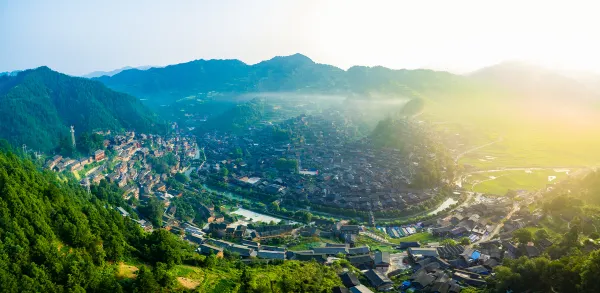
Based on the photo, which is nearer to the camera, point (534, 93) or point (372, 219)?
point (372, 219)

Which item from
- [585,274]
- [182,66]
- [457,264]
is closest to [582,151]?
[457,264]

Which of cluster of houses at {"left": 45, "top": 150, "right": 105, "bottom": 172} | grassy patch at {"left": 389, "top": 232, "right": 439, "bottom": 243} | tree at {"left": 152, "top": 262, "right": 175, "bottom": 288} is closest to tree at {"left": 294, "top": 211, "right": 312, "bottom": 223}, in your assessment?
grassy patch at {"left": 389, "top": 232, "right": 439, "bottom": 243}

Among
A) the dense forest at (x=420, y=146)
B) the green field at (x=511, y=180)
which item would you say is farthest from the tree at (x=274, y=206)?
the green field at (x=511, y=180)

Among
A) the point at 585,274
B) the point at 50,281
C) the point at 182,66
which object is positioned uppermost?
the point at 182,66

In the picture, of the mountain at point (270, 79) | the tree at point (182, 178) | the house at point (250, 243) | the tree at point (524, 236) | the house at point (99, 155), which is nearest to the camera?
the tree at point (524, 236)

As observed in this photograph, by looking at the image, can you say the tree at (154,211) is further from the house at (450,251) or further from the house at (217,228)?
the house at (450,251)

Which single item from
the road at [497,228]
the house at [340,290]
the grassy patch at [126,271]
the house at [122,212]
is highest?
the grassy patch at [126,271]

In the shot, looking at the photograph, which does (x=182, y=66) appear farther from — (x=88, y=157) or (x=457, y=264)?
(x=457, y=264)
